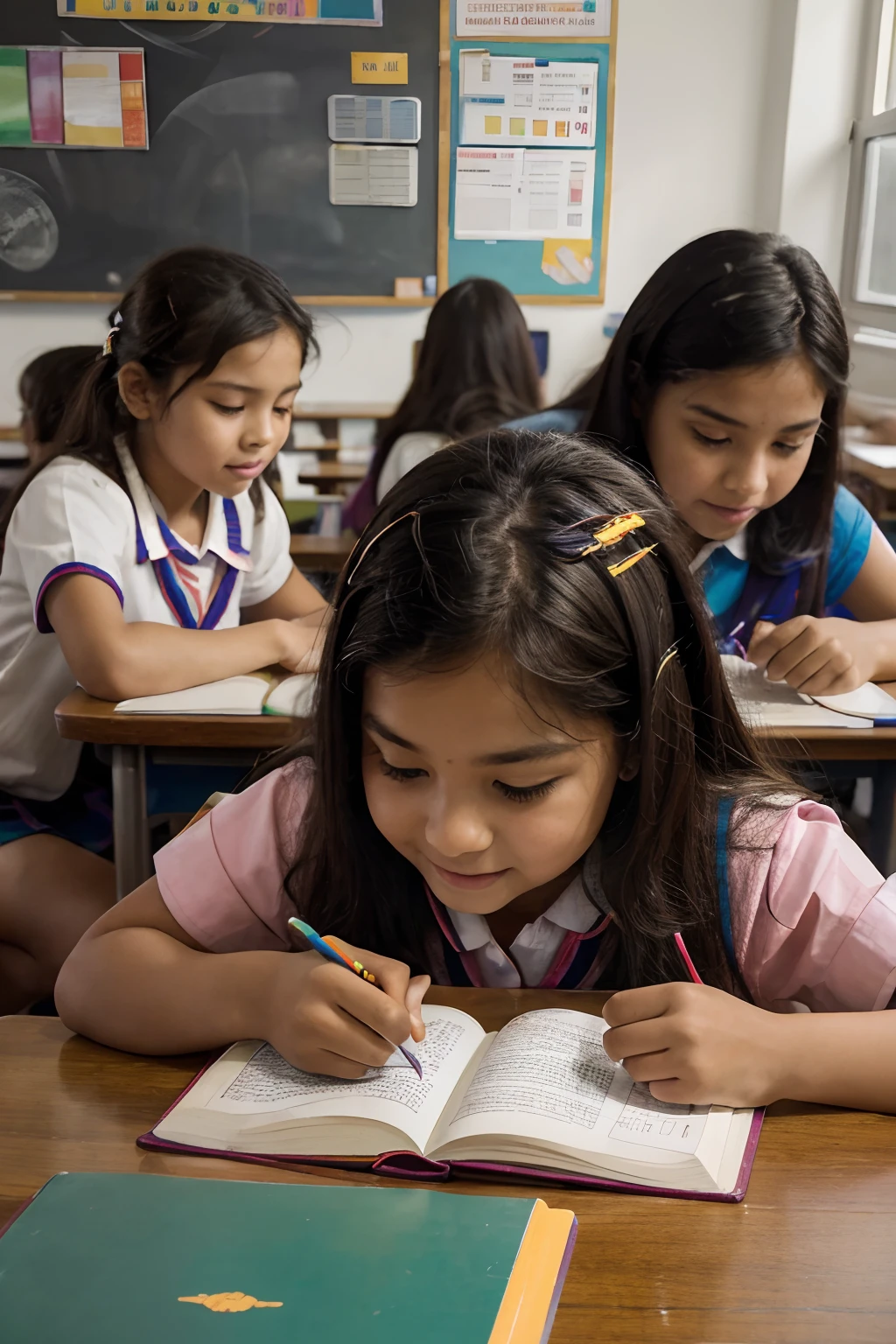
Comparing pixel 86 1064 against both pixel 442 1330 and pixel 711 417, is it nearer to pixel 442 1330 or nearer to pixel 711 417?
pixel 442 1330

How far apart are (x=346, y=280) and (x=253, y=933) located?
11.9ft

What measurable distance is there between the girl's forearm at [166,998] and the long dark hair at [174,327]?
3.68 ft

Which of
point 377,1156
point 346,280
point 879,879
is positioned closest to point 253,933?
point 377,1156

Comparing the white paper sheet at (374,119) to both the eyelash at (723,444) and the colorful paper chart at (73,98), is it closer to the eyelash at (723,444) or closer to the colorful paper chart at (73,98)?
the colorful paper chart at (73,98)

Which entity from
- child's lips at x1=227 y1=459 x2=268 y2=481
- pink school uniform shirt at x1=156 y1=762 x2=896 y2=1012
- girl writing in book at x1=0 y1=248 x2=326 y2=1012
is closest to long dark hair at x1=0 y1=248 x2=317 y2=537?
girl writing in book at x1=0 y1=248 x2=326 y2=1012

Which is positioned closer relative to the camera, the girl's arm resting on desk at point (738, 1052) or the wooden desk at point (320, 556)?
the girl's arm resting on desk at point (738, 1052)

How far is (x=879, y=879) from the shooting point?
3.19 ft

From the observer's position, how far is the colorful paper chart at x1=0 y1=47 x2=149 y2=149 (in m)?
4.17

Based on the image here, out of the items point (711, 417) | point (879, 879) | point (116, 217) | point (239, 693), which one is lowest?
point (239, 693)

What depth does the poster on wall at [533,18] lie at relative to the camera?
4.21 meters

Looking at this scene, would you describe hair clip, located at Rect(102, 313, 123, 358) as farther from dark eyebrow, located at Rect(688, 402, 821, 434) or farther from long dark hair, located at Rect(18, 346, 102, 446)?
dark eyebrow, located at Rect(688, 402, 821, 434)

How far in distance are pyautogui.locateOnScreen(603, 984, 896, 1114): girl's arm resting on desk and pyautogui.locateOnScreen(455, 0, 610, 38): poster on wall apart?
13.3 ft

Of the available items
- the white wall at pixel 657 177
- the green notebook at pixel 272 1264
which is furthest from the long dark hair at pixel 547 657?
the white wall at pixel 657 177

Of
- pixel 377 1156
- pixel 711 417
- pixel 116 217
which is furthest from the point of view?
pixel 116 217
